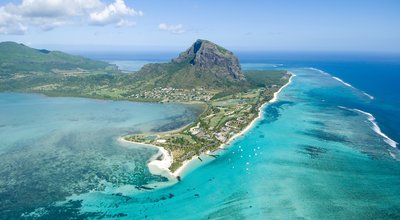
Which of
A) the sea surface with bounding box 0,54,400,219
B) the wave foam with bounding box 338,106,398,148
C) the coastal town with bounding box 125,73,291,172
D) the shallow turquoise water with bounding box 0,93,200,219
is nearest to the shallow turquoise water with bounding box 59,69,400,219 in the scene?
the sea surface with bounding box 0,54,400,219

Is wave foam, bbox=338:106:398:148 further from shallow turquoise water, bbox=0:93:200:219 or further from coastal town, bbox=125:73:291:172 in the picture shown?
shallow turquoise water, bbox=0:93:200:219

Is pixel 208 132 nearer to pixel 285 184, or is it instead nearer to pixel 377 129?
pixel 285 184

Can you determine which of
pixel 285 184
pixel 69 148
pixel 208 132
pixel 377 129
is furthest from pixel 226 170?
pixel 377 129

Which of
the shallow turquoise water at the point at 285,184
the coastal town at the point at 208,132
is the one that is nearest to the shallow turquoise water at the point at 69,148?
the coastal town at the point at 208,132

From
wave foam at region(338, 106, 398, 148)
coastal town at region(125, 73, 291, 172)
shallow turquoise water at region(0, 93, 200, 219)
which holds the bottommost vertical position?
shallow turquoise water at region(0, 93, 200, 219)

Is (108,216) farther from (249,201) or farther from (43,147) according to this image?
(43,147)

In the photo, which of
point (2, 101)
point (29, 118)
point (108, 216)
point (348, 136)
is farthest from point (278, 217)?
point (2, 101)
